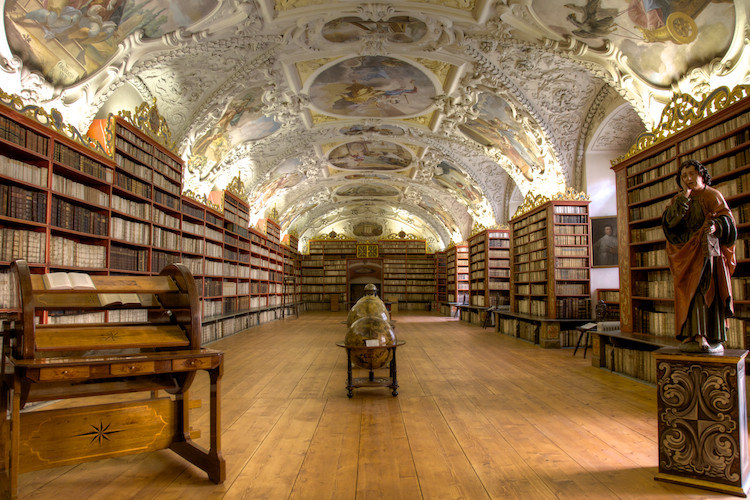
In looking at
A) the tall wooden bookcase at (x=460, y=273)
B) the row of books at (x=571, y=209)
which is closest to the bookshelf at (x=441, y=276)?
the tall wooden bookcase at (x=460, y=273)

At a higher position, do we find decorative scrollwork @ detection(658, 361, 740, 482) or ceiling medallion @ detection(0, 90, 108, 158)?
ceiling medallion @ detection(0, 90, 108, 158)

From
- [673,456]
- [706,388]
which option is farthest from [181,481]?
[706,388]

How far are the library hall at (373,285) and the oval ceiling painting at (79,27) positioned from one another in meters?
0.03

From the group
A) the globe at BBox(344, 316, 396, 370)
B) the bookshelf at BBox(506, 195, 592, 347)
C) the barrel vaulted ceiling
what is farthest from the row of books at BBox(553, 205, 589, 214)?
the globe at BBox(344, 316, 396, 370)

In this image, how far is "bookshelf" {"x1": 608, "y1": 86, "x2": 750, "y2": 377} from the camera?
5.74m

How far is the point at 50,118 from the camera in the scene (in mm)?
5984

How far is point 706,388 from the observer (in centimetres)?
335

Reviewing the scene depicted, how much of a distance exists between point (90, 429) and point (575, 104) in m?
10.9

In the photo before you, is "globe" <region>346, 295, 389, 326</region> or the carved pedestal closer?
the carved pedestal

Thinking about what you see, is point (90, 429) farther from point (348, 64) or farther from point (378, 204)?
point (378, 204)

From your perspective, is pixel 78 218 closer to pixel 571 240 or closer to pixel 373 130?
pixel 571 240

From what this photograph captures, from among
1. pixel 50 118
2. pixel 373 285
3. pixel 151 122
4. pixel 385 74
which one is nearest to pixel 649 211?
pixel 373 285

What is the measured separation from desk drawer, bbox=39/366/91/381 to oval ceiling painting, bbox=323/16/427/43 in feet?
25.9

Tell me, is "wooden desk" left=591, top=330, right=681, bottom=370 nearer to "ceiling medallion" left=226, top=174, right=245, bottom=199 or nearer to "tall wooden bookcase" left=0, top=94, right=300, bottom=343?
"tall wooden bookcase" left=0, top=94, right=300, bottom=343
